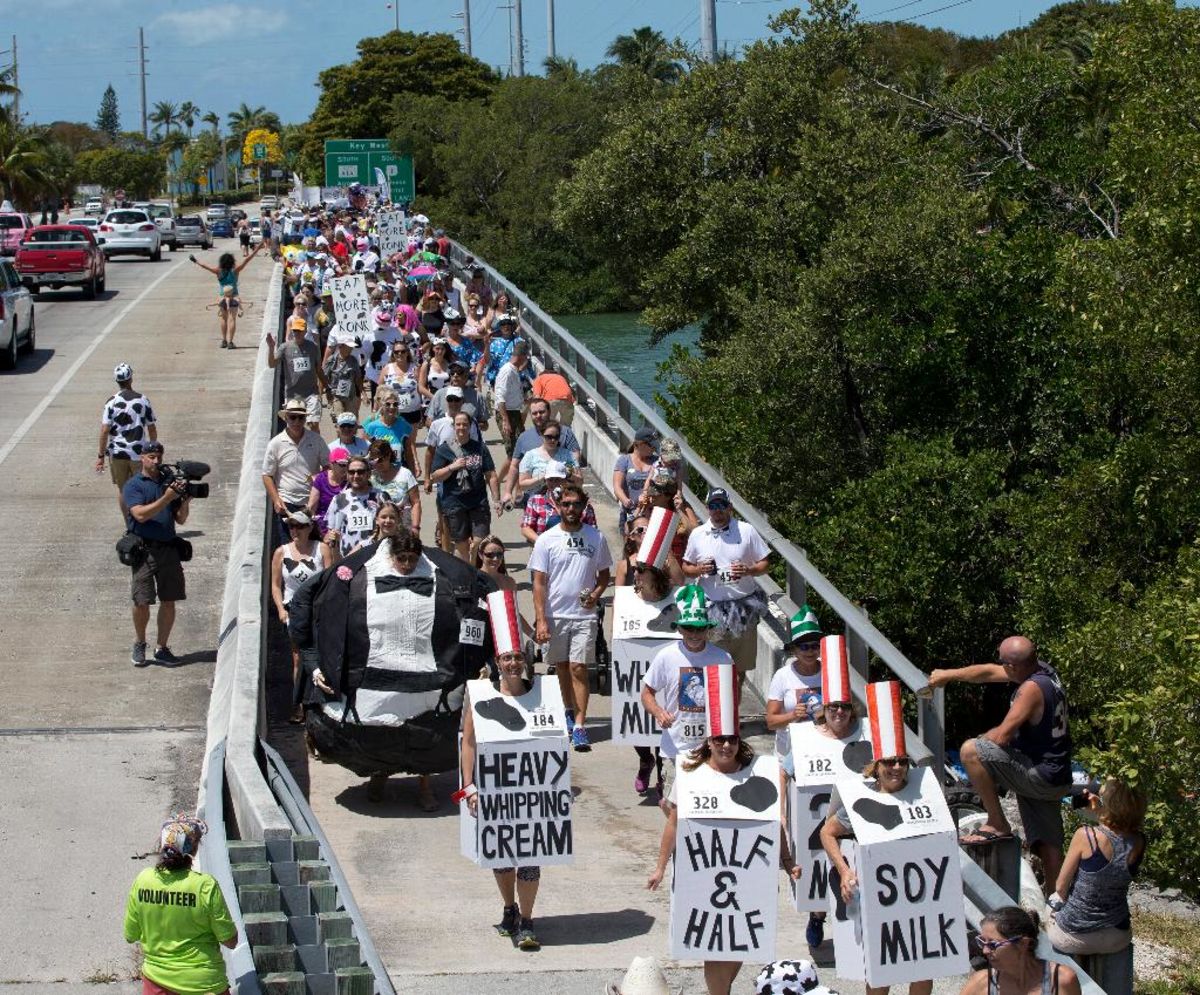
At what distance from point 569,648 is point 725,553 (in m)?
1.19

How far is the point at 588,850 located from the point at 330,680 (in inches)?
72.4

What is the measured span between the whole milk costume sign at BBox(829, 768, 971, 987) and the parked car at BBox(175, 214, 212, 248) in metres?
64.1

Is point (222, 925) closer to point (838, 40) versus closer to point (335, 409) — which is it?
point (335, 409)


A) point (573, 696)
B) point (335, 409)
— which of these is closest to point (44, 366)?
point (335, 409)

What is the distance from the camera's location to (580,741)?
36.1 feet

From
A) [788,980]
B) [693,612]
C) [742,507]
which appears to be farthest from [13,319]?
[788,980]

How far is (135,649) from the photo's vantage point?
15445mm

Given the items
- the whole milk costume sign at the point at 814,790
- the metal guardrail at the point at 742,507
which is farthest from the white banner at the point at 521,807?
the metal guardrail at the point at 742,507

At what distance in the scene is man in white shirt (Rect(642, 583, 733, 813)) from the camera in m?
9.94

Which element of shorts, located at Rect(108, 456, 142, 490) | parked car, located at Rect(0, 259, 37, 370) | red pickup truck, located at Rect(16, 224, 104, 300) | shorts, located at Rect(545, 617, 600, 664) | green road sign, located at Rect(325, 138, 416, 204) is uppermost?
green road sign, located at Rect(325, 138, 416, 204)

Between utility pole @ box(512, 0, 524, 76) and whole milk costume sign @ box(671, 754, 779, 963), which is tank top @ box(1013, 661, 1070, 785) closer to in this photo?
whole milk costume sign @ box(671, 754, 779, 963)

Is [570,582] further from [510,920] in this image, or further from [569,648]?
[510,920]

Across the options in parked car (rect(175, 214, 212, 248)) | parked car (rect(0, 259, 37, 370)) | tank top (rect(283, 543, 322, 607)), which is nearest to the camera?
tank top (rect(283, 543, 322, 607))

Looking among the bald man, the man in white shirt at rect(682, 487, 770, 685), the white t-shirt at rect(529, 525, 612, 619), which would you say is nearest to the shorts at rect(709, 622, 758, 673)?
the man in white shirt at rect(682, 487, 770, 685)
